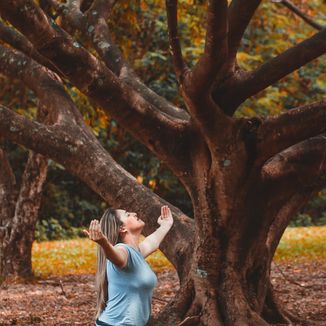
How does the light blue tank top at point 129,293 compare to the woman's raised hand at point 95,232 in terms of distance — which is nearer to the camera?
the woman's raised hand at point 95,232

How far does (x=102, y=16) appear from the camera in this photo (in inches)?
354

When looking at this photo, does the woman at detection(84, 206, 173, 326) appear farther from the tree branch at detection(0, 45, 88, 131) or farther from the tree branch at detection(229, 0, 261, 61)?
the tree branch at detection(0, 45, 88, 131)

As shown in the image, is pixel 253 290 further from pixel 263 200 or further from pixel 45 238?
pixel 45 238

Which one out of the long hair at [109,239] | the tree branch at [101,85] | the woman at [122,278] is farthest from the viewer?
the tree branch at [101,85]

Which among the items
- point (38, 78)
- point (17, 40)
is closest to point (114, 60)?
point (38, 78)

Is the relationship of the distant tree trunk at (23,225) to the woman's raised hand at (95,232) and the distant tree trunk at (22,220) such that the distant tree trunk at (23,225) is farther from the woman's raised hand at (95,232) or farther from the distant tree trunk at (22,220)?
the woman's raised hand at (95,232)

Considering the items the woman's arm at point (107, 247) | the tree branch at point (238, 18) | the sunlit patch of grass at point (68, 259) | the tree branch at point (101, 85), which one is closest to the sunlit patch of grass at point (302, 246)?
the sunlit patch of grass at point (68, 259)

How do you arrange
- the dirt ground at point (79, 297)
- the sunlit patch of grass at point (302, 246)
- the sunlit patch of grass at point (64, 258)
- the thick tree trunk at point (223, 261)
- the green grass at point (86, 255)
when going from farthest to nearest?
the sunlit patch of grass at point (302, 246), the green grass at point (86, 255), the sunlit patch of grass at point (64, 258), the dirt ground at point (79, 297), the thick tree trunk at point (223, 261)

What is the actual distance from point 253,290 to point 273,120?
63.9 inches

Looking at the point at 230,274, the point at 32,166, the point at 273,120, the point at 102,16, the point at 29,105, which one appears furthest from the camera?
the point at 29,105

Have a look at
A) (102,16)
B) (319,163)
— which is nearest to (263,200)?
(319,163)

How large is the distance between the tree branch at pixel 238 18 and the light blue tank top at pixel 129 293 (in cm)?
233

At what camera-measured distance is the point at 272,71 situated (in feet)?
20.7

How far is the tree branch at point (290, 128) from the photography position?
6.36 meters
